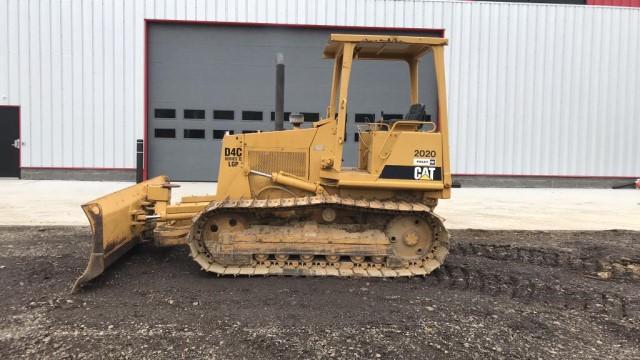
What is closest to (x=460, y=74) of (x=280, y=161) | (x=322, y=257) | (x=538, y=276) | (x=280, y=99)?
(x=280, y=99)

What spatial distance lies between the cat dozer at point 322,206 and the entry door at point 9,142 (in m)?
12.8

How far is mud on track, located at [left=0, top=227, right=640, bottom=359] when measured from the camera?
3539mm

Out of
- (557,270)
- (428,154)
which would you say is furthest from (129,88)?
(557,270)

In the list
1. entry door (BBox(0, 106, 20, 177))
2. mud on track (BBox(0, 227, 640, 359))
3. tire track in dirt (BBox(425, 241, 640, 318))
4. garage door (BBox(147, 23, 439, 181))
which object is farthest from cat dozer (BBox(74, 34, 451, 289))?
entry door (BBox(0, 106, 20, 177))

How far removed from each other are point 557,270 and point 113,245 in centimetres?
543

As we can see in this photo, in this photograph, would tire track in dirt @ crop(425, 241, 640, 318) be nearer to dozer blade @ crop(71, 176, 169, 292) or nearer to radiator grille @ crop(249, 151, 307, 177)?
radiator grille @ crop(249, 151, 307, 177)

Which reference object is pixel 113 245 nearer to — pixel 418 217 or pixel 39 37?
pixel 418 217

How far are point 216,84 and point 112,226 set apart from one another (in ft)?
38.4

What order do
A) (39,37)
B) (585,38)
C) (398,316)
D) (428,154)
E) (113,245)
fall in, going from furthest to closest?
(585,38)
(39,37)
(428,154)
(113,245)
(398,316)

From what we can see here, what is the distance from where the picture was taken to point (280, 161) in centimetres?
589

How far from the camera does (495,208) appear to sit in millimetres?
11734

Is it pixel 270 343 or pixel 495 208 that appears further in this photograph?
pixel 495 208

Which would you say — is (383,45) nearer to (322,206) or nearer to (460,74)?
(322,206)

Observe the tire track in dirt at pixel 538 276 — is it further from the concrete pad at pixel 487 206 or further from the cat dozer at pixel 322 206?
the concrete pad at pixel 487 206
